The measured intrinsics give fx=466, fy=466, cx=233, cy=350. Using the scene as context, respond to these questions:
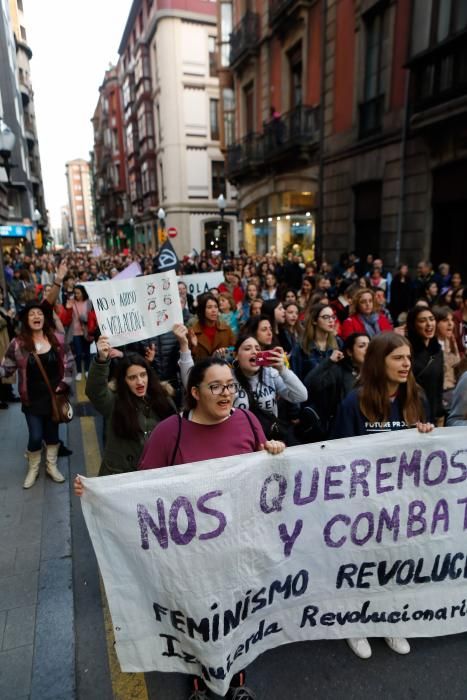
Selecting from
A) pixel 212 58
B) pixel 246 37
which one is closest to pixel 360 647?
pixel 246 37

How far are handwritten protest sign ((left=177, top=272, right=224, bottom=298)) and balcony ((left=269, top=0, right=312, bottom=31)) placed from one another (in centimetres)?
1374

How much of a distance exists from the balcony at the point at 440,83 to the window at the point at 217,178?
86.0 feet

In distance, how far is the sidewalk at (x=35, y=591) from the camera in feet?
8.28

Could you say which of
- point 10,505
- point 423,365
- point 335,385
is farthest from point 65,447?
point 423,365

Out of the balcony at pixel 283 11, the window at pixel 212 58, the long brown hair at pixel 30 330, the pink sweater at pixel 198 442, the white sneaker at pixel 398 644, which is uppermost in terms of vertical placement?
the window at pixel 212 58

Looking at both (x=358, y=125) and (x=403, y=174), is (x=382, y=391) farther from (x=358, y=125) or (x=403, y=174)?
(x=358, y=125)

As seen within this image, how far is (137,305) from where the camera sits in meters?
4.57

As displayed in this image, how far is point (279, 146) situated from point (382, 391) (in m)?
18.2

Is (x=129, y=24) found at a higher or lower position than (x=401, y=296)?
higher

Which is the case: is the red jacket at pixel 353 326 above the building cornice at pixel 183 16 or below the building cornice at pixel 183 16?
below

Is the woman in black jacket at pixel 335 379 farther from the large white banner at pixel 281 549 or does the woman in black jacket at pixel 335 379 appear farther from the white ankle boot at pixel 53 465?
the white ankle boot at pixel 53 465

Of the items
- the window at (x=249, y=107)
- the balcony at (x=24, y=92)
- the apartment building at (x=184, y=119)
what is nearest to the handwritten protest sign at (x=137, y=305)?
the window at (x=249, y=107)

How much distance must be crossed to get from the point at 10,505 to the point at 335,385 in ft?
10.1

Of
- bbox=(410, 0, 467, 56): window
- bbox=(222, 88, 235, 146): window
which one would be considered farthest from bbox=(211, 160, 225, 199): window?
bbox=(410, 0, 467, 56): window
